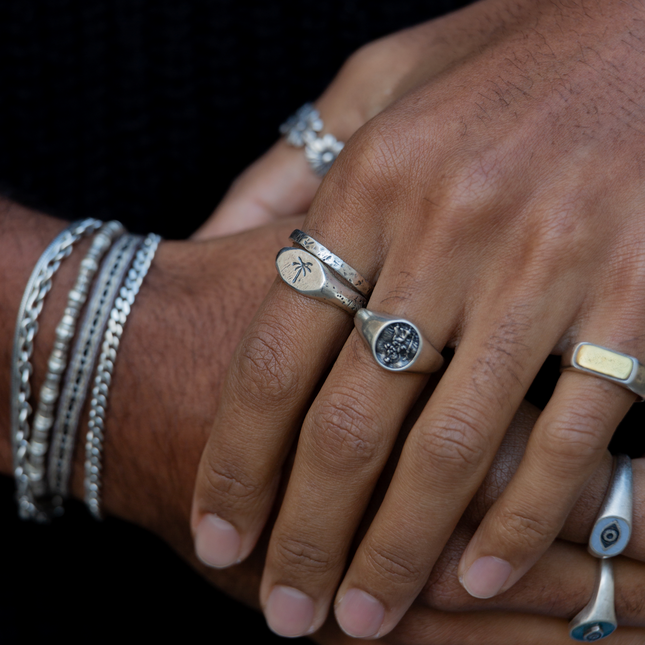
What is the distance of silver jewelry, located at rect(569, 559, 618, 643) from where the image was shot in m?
0.99

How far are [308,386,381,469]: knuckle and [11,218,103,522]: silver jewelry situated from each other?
1.78ft

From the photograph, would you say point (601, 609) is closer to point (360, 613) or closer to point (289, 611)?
point (360, 613)

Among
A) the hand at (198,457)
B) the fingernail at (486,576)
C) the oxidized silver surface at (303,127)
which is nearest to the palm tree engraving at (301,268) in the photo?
the hand at (198,457)

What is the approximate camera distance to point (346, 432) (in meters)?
0.88

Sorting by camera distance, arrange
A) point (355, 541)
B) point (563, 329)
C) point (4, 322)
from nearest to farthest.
Result: point (563, 329) < point (355, 541) < point (4, 322)

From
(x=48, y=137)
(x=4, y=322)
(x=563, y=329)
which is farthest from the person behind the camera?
(x=48, y=137)

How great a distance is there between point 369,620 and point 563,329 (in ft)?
1.65

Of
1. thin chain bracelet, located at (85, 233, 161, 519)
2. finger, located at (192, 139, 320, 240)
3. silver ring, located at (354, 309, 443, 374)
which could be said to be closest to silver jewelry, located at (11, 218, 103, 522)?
thin chain bracelet, located at (85, 233, 161, 519)

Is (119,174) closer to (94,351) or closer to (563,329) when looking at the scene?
(94,351)

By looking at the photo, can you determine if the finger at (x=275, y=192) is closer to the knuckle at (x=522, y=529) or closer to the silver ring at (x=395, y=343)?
the silver ring at (x=395, y=343)

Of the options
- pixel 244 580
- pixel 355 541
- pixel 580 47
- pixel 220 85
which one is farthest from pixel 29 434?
pixel 580 47

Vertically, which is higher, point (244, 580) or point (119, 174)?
point (119, 174)

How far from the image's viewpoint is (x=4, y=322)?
1.13 metres

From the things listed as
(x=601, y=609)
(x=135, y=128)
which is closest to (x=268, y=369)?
(x=601, y=609)
